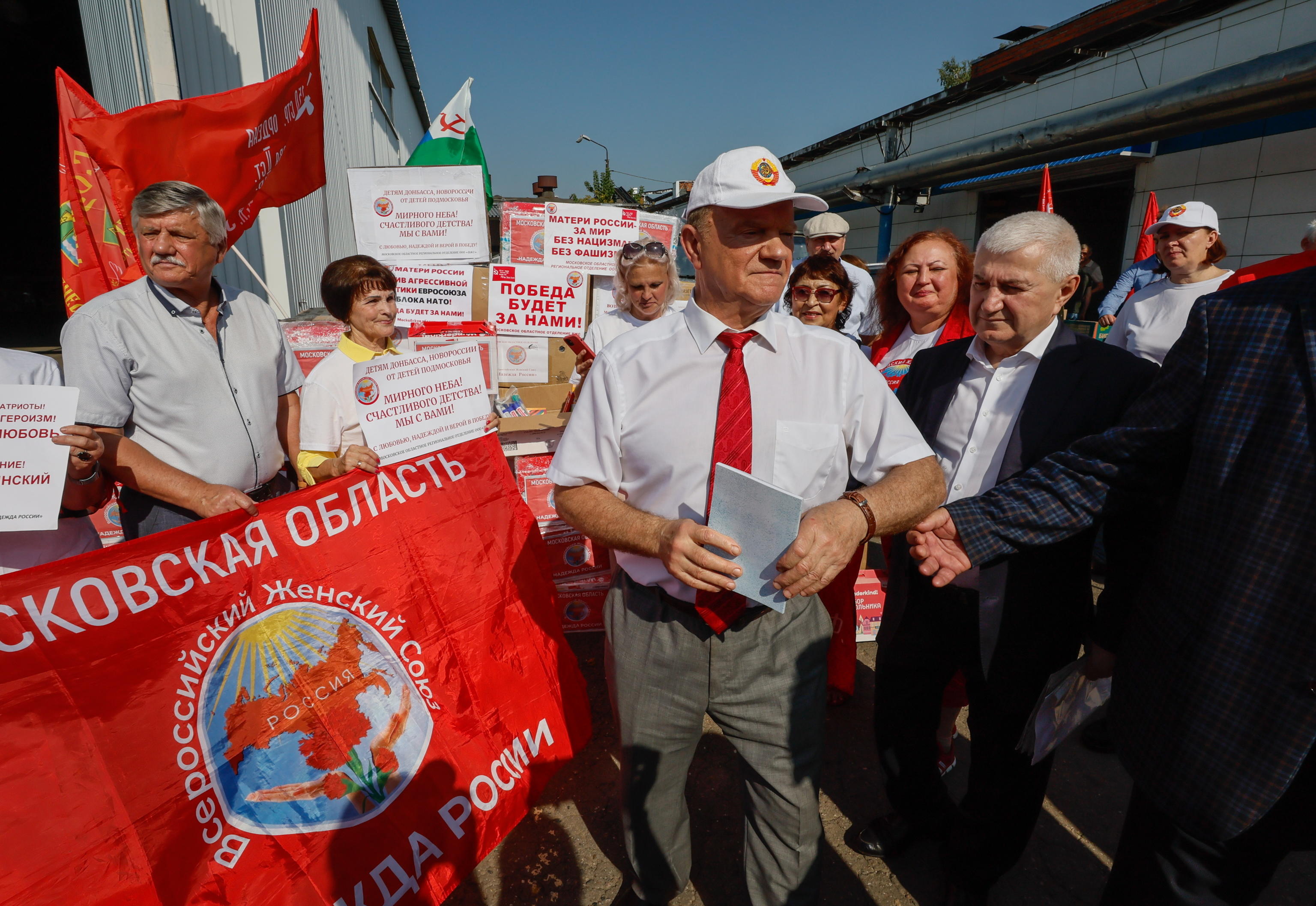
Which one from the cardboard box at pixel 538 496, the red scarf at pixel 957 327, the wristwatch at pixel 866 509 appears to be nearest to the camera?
the wristwatch at pixel 866 509

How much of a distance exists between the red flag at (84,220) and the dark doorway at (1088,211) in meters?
13.2

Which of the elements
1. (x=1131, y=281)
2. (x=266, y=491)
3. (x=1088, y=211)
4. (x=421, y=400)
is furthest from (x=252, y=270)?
(x=1088, y=211)

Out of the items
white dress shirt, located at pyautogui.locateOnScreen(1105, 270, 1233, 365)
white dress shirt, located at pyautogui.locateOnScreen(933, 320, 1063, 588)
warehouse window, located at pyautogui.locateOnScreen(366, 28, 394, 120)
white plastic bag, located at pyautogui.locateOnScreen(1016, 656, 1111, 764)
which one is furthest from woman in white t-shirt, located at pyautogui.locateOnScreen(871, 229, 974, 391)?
warehouse window, located at pyautogui.locateOnScreen(366, 28, 394, 120)

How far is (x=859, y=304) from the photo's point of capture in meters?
5.27

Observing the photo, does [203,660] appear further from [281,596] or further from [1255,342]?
[1255,342]

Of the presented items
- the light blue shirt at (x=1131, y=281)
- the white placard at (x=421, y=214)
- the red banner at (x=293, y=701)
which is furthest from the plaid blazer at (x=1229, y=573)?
the light blue shirt at (x=1131, y=281)

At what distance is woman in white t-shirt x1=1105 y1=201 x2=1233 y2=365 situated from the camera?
423cm

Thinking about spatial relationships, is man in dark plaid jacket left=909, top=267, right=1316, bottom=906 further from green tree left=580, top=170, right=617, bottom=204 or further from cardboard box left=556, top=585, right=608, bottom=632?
green tree left=580, top=170, right=617, bottom=204

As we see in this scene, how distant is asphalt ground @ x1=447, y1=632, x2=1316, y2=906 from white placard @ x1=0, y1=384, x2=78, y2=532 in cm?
172

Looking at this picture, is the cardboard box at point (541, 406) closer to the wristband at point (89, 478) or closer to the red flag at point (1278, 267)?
the wristband at point (89, 478)

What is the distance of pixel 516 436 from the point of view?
3.87m

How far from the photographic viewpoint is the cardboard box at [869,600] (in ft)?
11.9

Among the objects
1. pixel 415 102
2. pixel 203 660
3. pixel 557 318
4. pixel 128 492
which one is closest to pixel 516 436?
pixel 557 318

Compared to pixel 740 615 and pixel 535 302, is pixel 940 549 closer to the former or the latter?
pixel 740 615
